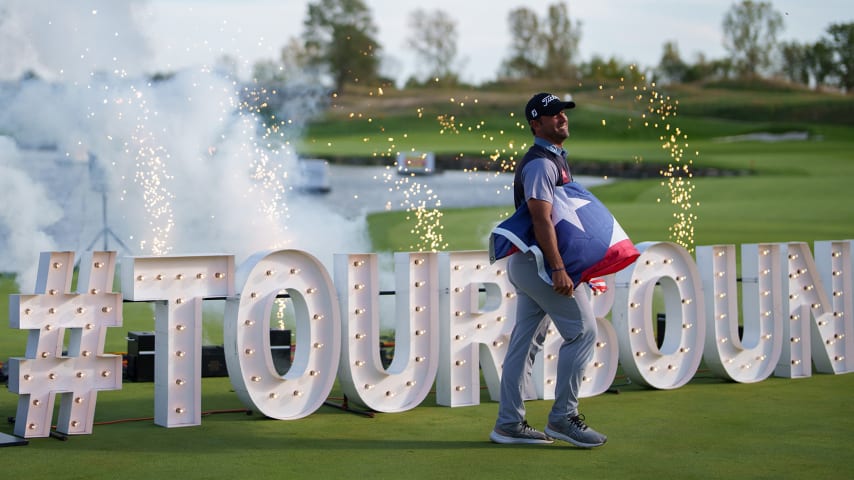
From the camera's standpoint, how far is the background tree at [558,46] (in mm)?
47528

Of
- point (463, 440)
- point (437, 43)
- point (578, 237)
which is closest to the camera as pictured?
point (578, 237)

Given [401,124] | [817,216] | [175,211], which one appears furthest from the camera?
[401,124]

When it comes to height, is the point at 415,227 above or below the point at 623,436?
above

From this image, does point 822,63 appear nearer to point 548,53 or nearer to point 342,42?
point 548,53

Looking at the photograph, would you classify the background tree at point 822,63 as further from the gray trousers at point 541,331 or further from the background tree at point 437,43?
the gray trousers at point 541,331

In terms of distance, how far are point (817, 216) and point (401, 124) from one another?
63.3 ft

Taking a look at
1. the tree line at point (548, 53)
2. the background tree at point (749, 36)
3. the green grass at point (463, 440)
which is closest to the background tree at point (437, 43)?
the tree line at point (548, 53)

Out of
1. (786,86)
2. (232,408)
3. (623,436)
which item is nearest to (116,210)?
(232,408)

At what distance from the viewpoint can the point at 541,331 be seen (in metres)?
5.50

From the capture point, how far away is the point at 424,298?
6578 millimetres

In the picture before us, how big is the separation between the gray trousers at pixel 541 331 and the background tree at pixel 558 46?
42.5 meters

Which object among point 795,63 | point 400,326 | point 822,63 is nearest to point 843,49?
point 822,63

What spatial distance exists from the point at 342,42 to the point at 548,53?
8.15 meters

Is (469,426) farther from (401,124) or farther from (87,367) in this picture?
(401,124)
